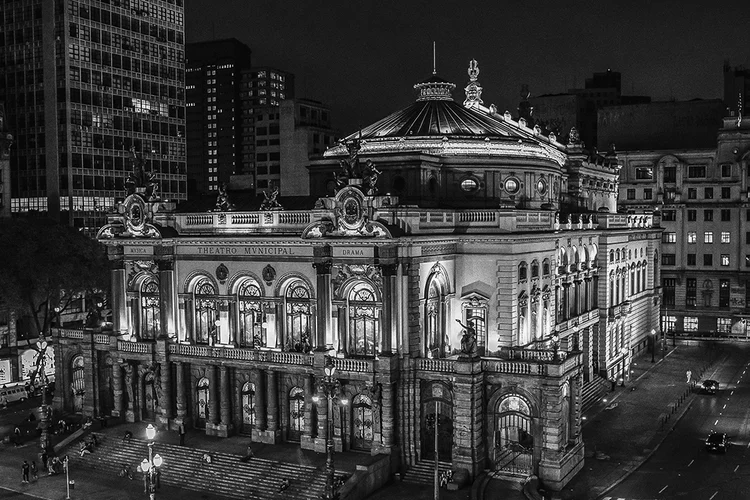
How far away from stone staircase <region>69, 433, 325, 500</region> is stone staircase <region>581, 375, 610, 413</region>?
28025mm

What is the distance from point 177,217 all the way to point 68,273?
21478 mm

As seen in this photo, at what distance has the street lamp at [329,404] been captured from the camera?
49.4 metres

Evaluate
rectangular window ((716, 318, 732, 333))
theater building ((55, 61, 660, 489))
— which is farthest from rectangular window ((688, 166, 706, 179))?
theater building ((55, 61, 660, 489))

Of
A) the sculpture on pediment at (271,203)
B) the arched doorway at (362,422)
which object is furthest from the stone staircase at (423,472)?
the sculpture on pediment at (271,203)

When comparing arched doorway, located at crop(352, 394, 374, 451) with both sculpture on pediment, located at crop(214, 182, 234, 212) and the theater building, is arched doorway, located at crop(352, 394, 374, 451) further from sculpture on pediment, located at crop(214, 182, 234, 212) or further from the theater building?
sculpture on pediment, located at crop(214, 182, 234, 212)

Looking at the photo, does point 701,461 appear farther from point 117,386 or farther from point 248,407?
point 117,386

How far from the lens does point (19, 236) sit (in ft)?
258

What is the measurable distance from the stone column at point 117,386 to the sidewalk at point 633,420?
33200mm

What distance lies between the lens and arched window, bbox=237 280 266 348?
61.6 m

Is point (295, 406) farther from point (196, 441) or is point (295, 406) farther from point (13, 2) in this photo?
point (13, 2)

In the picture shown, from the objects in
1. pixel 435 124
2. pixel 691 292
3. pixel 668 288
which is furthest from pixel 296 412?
pixel 691 292

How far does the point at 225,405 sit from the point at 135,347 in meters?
8.82

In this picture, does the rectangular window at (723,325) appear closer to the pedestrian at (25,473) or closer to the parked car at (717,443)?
the parked car at (717,443)

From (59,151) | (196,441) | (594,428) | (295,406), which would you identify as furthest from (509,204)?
(59,151)
